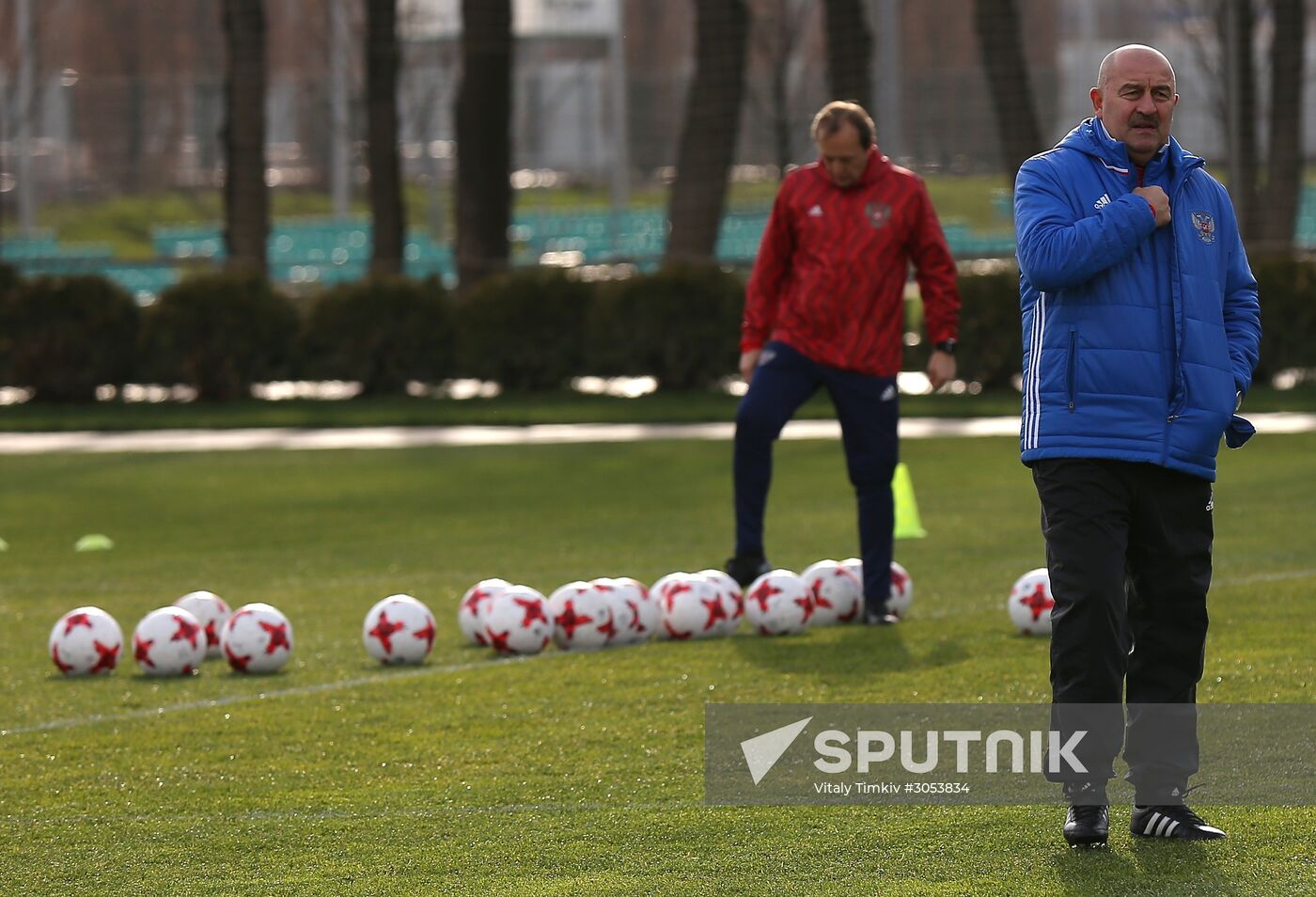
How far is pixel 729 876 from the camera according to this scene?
217 inches

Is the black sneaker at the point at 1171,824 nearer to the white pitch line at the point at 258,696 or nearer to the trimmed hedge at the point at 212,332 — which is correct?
the white pitch line at the point at 258,696

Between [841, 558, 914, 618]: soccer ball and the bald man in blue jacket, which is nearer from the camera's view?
the bald man in blue jacket

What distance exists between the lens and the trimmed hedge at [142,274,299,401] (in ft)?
74.5

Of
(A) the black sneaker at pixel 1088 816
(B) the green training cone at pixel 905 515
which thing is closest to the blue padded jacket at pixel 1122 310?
(A) the black sneaker at pixel 1088 816

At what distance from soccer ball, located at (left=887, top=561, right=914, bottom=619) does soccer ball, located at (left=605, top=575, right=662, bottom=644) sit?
1.09 metres

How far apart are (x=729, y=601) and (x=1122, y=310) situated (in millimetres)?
4032

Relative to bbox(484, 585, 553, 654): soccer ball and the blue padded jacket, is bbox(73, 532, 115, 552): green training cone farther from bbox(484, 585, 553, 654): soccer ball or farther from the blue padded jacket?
the blue padded jacket

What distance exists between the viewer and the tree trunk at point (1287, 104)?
1026 inches

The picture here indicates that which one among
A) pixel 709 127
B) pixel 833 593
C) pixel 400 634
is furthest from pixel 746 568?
pixel 709 127

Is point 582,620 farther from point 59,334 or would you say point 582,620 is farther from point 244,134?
point 244,134

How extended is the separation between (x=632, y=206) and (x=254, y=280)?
1979 centimetres

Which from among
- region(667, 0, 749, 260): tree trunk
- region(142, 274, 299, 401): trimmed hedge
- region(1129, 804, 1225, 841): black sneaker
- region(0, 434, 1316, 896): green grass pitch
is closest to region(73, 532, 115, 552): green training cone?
region(0, 434, 1316, 896): green grass pitch

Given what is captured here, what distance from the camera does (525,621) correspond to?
9.06 metres

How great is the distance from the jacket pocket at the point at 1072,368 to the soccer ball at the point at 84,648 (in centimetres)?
489
